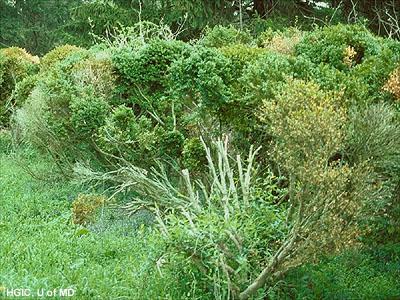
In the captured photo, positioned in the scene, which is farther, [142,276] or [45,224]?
[45,224]

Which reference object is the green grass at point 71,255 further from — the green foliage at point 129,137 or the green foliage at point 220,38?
the green foliage at point 220,38

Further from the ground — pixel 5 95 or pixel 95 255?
pixel 95 255

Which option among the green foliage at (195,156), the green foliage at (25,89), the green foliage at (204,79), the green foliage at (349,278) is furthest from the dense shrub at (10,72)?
the green foliage at (349,278)

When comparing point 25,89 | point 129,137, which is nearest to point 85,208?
point 129,137

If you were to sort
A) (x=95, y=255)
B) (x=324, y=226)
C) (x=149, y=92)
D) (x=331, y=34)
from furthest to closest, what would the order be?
(x=149, y=92), (x=331, y=34), (x=95, y=255), (x=324, y=226)

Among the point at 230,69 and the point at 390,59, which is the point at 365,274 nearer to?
the point at 390,59

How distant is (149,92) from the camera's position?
984cm

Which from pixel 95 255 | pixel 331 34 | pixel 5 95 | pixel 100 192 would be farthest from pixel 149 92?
pixel 5 95

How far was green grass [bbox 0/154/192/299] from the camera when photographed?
212 inches

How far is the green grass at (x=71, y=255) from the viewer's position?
539 centimetres

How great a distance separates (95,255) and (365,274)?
2.93 m

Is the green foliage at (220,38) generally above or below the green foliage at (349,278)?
above

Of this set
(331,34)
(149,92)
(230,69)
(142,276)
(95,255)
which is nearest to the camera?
(142,276)

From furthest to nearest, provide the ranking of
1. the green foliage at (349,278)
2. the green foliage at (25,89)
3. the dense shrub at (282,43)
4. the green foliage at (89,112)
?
the green foliage at (25,89) < the dense shrub at (282,43) < the green foliage at (89,112) < the green foliage at (349,278)
